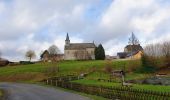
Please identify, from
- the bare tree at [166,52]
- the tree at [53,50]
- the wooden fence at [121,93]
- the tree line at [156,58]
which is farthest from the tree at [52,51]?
the wooden fence at [121,93]

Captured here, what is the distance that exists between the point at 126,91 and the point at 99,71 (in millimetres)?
69812

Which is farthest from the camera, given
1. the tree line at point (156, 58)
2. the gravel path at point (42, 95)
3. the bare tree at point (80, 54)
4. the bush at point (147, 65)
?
the bare tree at point (80, 54)

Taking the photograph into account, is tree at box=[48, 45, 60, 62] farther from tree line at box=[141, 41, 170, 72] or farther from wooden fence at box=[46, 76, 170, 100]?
wooden fence at box=[46, 76, 170, 100]

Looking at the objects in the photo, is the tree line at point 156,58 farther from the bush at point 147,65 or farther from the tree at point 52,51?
the tree at point 52,51

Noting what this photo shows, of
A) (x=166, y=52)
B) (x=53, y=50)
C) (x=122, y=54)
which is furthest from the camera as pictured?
(x=122, y=54)

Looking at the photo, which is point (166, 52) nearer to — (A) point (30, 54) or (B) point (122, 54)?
(B) point (122, 54)

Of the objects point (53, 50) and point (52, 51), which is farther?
point (53, 50)

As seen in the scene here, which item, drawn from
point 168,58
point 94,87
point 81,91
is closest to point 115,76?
point 168,58

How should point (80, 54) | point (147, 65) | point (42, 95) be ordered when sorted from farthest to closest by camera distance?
point (80, 54)
point (147, 65)
point (42, 95)

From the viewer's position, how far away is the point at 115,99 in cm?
4003

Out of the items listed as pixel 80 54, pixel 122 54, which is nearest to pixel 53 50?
pixel 80 54

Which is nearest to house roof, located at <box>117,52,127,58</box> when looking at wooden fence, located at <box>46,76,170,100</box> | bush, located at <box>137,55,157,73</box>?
bush, located at <box>137,55,157,73</box>

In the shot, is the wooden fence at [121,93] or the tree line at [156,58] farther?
the tree line at [156,58]

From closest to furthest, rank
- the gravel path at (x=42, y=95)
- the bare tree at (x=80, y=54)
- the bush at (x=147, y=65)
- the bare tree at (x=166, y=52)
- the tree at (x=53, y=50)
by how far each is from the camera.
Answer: the gravel path at (x=42, y=95) → the bush at (x=147, y=65) → the bare tree at (x=166, y=52) → the tree at (x=53, y=50) → the bare tree at (x=80, y=54)
